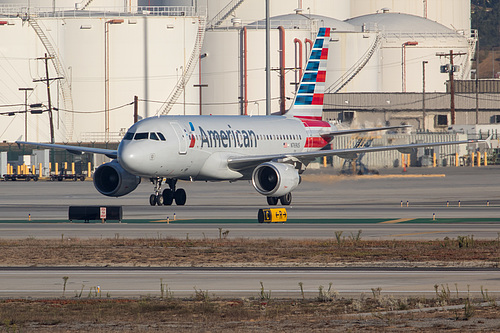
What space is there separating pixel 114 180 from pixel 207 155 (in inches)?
185

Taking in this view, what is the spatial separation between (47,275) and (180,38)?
237 feet

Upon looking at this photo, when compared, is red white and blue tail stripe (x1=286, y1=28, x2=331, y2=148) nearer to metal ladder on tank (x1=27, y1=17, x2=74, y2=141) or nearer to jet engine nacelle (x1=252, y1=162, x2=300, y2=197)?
jet engine nacelle (x1=252, y1=162, x2=300, y2=197)

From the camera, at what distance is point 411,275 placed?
20.5m

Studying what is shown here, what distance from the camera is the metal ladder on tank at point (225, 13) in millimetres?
111188

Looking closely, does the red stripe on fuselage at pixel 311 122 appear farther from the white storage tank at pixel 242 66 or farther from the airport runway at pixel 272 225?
the white storage tank at pixel 242 66

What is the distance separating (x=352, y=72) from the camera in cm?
11431

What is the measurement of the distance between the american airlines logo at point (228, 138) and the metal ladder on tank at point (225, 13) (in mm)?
65771

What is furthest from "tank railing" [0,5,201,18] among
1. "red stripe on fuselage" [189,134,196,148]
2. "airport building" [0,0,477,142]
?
"red stripe on fuselage" [189,134,196,148]

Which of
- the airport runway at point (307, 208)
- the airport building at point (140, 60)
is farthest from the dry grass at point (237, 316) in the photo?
the airport building at point (140, 60)

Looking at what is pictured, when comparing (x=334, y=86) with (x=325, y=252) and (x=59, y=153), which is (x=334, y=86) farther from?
(x=325, y=252)

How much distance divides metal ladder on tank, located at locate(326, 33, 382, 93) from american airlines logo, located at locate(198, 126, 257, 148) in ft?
225

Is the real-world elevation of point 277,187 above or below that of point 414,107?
below

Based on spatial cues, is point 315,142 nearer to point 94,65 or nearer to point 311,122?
point 311,122

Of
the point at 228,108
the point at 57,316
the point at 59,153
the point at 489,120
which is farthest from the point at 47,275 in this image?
the point at 489,120
